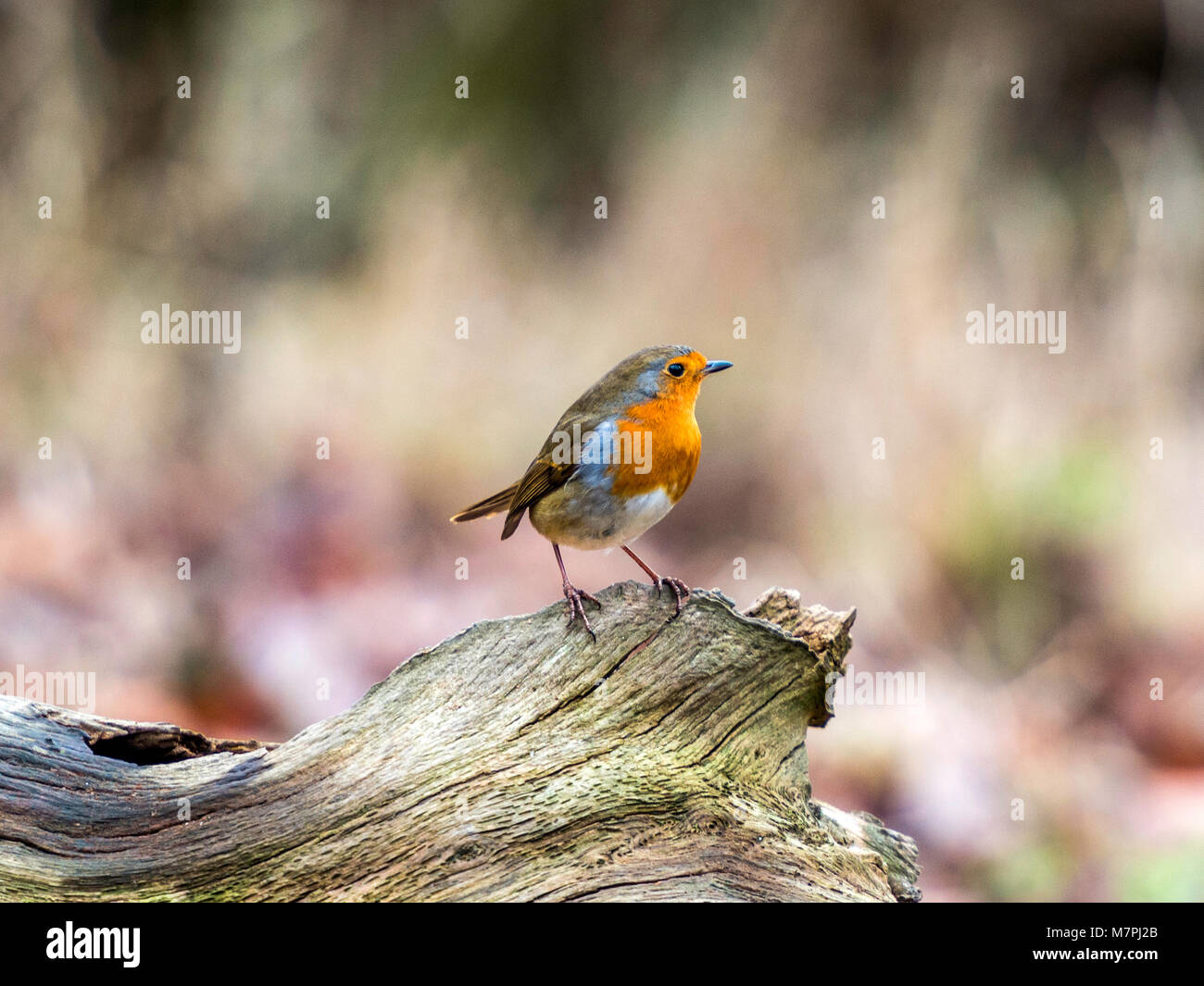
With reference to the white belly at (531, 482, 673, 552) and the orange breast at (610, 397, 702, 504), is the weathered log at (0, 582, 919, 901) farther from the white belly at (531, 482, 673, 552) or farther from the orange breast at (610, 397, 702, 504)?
the orange breast at (610, 397, 702, 504)

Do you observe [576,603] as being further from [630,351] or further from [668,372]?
[630,351]

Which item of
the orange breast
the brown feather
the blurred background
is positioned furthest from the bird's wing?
the blurred background

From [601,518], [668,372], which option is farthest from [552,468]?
[668,372]

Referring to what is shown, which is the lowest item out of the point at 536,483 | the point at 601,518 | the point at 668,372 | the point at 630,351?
the point at 601,518

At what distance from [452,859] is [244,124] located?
5.46 m

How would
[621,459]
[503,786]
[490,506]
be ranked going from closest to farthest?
1. [503,786]
2. [621,459]
3. [490,506]

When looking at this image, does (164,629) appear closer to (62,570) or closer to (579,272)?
(62,570)

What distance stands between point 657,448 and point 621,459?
117 millimetres

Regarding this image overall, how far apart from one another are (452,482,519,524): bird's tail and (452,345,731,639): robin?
0.16 m

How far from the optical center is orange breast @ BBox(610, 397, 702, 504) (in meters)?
3.07

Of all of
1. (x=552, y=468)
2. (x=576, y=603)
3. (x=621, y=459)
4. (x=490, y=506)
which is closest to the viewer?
(x=576, y=603)

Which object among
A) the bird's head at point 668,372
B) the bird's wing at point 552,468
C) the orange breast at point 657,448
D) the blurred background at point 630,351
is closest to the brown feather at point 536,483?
the bird's wing at point 552,468

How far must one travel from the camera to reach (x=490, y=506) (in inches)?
141

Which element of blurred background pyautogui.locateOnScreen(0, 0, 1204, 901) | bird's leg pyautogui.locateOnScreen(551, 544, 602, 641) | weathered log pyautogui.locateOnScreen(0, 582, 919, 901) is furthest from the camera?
blurred background pyautogui.locateOnScreen(0, 0, 1204, 901)
